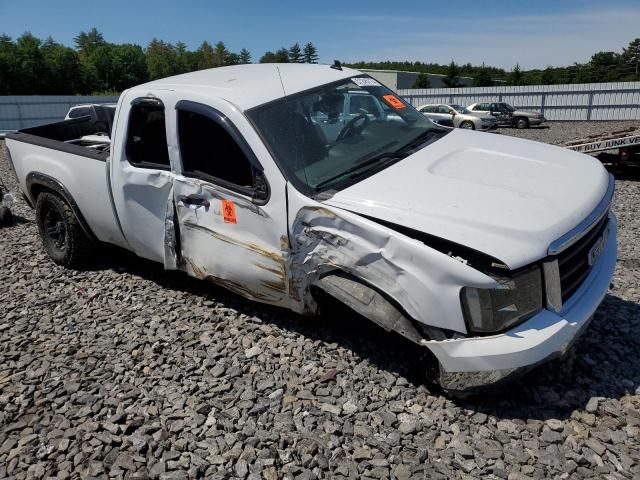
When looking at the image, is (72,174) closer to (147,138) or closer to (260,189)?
(147,138)

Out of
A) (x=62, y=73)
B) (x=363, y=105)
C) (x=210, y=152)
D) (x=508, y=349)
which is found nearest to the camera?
(x=508, y=349)

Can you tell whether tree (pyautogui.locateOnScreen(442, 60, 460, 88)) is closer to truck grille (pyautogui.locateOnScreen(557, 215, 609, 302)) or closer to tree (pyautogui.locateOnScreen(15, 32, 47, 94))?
tree (pyautogui.locateOnScreen(15, 32, 47, 94))

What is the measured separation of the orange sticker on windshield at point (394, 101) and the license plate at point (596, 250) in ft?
6.02

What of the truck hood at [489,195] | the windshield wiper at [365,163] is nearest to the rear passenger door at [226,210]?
the windshield wiper at [365,163]

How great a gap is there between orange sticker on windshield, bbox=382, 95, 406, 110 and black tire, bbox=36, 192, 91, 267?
3.18 metres

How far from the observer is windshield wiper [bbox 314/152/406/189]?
321cm

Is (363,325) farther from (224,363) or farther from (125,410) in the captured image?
(125,410)

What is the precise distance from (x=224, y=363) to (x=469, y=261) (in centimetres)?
184

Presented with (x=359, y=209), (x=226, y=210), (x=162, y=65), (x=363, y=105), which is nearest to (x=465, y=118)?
(x=363, y=105)

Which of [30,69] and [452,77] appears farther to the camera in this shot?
[452,77]

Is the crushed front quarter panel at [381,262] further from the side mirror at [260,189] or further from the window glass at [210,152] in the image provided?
the window glass at [210,152]

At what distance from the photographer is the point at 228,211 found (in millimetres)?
3484

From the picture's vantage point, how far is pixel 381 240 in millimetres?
2695

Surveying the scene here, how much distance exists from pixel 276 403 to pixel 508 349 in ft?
4.53
